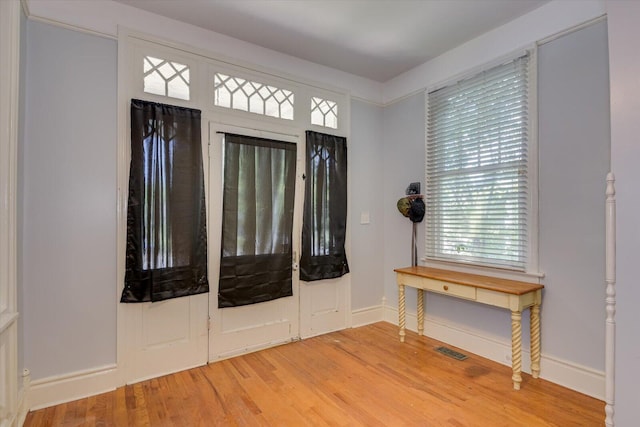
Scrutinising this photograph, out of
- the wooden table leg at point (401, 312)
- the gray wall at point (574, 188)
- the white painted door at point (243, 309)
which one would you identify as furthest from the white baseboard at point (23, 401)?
the gray wall at point (574, 188)

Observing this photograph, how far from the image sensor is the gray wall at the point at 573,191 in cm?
241

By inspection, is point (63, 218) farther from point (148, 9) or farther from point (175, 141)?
point (148, 9)

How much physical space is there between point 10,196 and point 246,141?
69.1 inches

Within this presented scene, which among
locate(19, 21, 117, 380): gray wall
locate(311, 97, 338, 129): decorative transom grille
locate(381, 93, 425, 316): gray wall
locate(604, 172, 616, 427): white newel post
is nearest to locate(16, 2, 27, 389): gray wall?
locate(19, 21, 117, 380): gray wall

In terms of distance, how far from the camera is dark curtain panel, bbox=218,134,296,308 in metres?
3.09

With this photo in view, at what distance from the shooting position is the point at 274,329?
338 cm

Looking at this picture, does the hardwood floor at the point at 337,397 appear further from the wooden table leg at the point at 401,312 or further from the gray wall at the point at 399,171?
the gray wall at the point at 399,171

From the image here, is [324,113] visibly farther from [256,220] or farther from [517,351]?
[517,351]

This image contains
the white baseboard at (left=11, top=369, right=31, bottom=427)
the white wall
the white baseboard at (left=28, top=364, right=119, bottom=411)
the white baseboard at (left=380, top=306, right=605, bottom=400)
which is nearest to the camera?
the white wall

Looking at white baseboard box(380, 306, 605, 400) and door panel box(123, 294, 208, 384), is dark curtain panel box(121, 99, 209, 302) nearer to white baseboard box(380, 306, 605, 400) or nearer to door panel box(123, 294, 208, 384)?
door panel box(123, 294, 208, 384)

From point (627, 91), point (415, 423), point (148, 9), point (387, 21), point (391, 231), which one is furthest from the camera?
point (391, 231)

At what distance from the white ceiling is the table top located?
89.2 inches

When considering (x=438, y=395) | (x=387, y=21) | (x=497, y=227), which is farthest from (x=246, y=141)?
(x=438, y=395)

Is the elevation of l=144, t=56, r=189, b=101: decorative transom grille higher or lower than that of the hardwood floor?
higher
